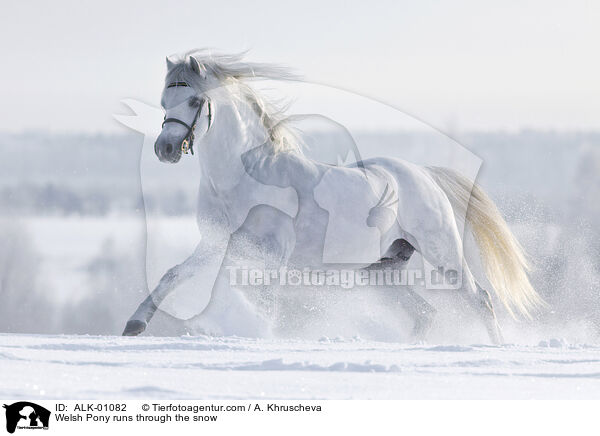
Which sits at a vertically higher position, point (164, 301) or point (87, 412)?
point (87, 412)

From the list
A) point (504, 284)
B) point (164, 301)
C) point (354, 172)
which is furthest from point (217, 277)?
point (504, 284)

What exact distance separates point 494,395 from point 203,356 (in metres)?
1.52

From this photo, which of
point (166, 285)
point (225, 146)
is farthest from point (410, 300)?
point (166, 285)

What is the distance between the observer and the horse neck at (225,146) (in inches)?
189

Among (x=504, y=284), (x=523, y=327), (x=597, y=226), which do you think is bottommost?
(x=597, y=226)

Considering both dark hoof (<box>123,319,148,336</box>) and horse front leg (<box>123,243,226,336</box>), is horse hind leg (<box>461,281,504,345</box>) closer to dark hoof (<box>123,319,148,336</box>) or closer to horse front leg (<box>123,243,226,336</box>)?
horse front leg (<box>123,243,226,336</box>)

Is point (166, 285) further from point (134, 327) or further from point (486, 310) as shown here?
point (486, 310)

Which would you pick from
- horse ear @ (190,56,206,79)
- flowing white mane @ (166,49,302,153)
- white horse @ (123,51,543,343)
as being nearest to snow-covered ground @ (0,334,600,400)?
white horse @ (123,51,543,343)

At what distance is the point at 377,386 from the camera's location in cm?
319

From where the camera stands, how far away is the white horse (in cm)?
471

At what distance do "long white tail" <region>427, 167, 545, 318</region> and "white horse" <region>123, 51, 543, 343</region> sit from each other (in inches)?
12.0

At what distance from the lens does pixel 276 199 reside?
4863 millimetres

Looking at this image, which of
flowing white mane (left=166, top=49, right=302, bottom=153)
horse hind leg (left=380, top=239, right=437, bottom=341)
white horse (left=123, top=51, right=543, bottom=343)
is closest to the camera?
white horse (left=123, top=51, right=543, bottom=343)

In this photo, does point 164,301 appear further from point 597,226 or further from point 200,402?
point 597,226
